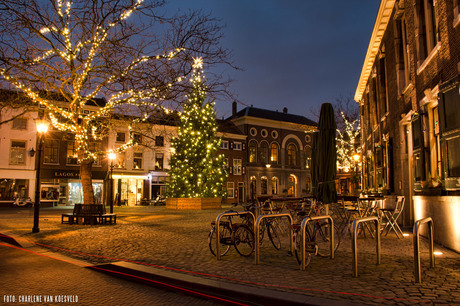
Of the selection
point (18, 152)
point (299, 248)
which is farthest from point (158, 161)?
point (299, 248)

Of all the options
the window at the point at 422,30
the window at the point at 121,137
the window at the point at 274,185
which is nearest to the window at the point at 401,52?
the window at the point at 422,30

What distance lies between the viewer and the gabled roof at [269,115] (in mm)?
50906

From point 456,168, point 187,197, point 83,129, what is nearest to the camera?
point 456,168

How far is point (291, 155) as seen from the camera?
55.7 metres

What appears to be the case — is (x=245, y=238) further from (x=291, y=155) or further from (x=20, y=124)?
(x=291, y=155)

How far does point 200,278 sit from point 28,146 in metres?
32.8

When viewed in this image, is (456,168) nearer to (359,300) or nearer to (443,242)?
(443,242)

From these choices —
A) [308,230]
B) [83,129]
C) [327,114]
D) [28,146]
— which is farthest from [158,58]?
[28,146]

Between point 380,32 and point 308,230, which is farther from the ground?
point 380,32

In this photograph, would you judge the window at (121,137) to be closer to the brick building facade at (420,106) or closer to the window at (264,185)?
the window at (264,185)

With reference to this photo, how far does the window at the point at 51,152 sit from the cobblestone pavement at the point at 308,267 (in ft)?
83.9

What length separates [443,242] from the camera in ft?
26.9

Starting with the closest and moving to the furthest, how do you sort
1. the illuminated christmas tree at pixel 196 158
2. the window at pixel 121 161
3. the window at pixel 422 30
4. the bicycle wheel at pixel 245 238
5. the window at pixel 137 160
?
the bicycle wheel at pixel 245 238 → the window at pixel 422 30 → the illuminated christmas tree at pixel 196 158 → the window at pixel 121 161 → the window at pixel 137 160

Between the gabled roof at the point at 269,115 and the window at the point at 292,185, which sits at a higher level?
the gabled roof at the point at 269,115
